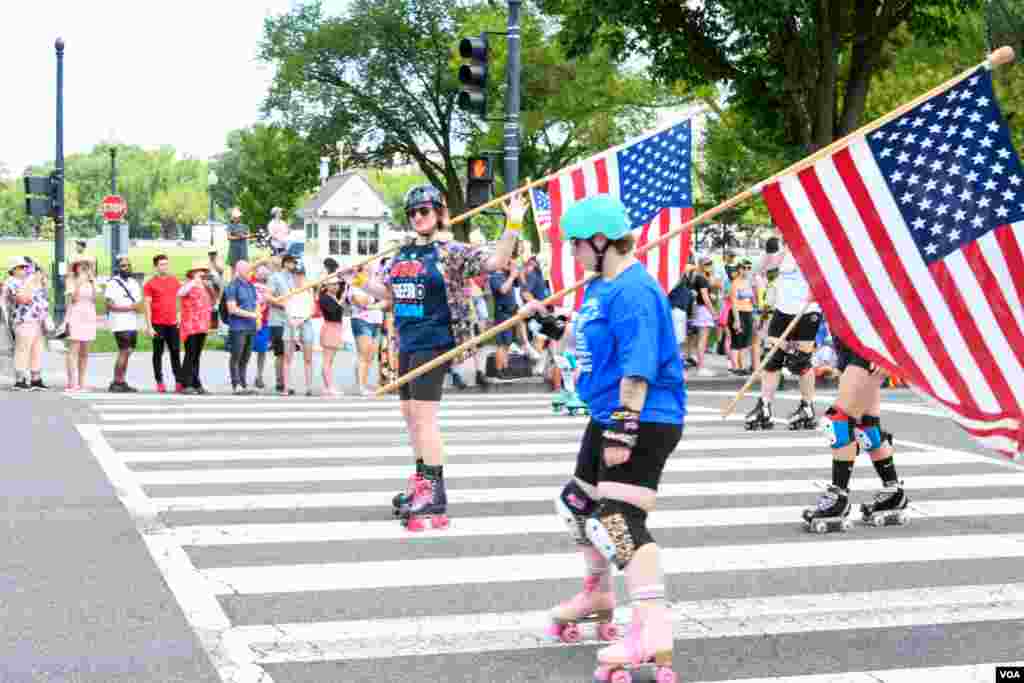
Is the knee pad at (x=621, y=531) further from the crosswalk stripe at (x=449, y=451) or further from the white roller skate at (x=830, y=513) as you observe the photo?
the crosswalk stripe at (x=449, y=451)

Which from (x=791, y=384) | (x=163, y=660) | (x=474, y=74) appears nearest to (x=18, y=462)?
(x=163, y=660)

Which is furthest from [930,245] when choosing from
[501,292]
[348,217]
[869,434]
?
[348,217]

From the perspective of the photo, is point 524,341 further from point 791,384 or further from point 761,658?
point 761,658

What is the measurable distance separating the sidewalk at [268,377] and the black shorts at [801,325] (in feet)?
20.5

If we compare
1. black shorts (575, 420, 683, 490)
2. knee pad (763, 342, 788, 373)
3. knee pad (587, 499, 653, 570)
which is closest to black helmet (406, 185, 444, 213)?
black shorts (575, 420, 683, 490)

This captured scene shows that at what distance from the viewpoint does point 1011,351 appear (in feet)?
22.2

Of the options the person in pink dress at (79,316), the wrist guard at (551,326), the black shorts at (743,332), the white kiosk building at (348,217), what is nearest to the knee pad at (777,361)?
the wrist guard at (551,326)

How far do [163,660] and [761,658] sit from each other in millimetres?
2322

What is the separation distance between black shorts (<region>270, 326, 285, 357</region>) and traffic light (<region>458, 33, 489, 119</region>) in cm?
359

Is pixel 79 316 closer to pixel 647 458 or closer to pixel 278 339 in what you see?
pixel 278 339

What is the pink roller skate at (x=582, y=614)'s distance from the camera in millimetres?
5684

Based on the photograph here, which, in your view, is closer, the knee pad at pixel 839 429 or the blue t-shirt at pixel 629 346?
the blue t-shirt at pixel 629 346

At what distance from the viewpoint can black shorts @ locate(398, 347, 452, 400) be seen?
7.97 m

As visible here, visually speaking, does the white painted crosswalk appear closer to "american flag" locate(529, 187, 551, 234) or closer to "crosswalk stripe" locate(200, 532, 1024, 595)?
"crosswalk stripe" locate(200, 532, 1024, 595)
